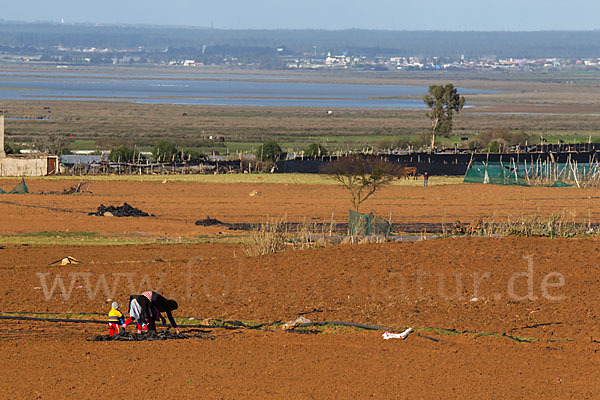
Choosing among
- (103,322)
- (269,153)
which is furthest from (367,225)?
(269,153)

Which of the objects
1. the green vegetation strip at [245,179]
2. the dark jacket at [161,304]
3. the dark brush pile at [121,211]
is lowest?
the green vegetation strip at [245,179]

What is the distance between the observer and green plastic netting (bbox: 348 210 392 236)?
2092cm

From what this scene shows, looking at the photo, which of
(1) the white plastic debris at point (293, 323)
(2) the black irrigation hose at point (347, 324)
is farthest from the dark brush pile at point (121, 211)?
(2) the black irrigation hose at point (347, 324)

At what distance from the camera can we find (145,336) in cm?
1238

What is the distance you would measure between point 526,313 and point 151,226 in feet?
50.1

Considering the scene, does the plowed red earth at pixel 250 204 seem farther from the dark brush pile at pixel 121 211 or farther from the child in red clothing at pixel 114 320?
the child in red clothing at pixel 114 320

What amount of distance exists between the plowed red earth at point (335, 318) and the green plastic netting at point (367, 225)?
297cm

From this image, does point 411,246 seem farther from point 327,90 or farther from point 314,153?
point 327,90

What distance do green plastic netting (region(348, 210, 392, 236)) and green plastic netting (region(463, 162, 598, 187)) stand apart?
18.6m

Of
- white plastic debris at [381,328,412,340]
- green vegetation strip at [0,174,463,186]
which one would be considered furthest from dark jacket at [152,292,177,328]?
green vegetation strip at [0,174,463,186]

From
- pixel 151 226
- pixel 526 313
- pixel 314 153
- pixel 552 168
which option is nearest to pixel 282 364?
pixel 526 313

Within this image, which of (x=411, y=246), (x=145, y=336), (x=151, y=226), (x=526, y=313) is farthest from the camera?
(x=151, y=226)

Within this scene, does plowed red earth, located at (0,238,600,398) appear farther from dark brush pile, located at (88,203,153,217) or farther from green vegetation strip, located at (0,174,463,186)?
green vegetation strip, located at (0,174,463,186)

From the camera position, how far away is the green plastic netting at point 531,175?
130ft
